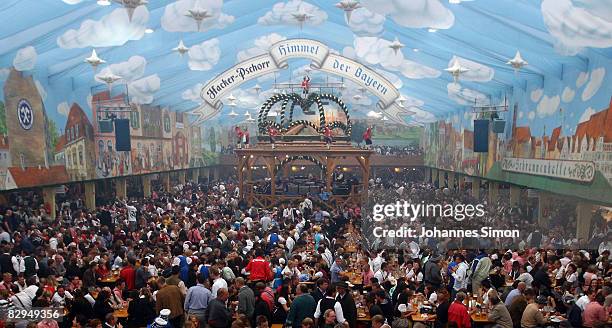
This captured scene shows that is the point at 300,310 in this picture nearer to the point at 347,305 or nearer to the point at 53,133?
the point at 347,305

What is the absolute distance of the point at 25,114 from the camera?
667 inches

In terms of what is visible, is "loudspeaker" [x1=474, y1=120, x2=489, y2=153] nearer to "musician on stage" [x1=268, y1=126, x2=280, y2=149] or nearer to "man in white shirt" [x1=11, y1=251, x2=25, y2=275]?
"musician on stage" [x1=268, y1=126, x2=280, y2=149]

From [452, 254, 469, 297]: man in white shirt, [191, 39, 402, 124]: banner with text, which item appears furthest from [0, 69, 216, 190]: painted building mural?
[452, 254, 469, 297]: man in white shirt

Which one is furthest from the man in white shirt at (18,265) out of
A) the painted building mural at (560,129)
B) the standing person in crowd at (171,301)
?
the painted building mural at (560,129)

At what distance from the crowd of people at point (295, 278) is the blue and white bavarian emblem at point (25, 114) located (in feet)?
8.06

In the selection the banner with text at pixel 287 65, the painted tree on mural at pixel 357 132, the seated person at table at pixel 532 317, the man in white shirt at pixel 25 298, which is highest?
the banner with text at pixel 287 65

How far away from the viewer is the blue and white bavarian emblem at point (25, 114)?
16641 mm

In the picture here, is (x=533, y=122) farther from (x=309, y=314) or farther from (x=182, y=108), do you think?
(x=182, y=108)

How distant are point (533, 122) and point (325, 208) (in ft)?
27.6

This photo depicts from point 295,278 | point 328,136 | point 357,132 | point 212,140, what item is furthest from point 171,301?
point 357,132

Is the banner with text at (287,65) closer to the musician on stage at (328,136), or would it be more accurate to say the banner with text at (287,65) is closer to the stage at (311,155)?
the stage at (311,155)

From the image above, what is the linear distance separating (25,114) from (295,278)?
1151 cm

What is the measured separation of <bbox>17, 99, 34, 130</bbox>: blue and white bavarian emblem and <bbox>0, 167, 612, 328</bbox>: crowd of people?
246 centimetres

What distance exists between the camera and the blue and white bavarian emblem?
54.6 feet
